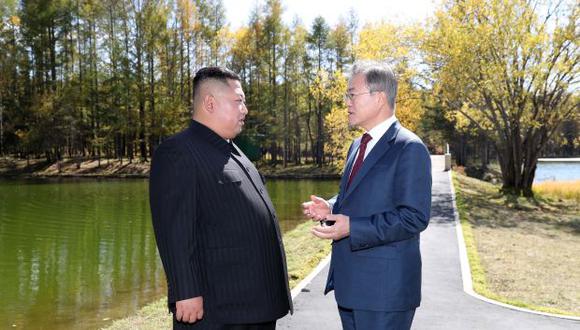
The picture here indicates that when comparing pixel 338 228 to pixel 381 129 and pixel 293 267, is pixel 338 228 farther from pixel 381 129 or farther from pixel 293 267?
pixel 293 267

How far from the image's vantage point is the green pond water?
8734mm

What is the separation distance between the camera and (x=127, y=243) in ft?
47.2

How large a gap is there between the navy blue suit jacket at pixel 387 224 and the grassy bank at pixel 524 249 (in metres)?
4.70

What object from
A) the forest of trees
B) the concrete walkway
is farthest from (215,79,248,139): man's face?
the forest of trees

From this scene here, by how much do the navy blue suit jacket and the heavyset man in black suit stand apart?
0.46 m

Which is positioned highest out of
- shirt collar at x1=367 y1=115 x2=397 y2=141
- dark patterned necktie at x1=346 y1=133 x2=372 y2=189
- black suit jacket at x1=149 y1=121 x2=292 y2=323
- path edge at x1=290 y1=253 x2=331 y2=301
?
shirt collar at x1=367 y1=115 x2=397 y2=141

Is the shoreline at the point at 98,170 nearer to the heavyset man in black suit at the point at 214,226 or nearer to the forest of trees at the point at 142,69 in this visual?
the forest of trees at the point at 142,69

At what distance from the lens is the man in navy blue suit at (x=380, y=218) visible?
291 centimetres

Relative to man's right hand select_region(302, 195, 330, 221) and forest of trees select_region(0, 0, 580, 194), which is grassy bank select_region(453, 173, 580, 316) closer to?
man's right hand select_region(302, 195, 330, 221)

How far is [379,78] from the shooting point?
3.15 m

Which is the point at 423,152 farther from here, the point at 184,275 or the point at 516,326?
the point at 516,326

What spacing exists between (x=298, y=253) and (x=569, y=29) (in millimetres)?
14881

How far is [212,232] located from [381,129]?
3.71 ft

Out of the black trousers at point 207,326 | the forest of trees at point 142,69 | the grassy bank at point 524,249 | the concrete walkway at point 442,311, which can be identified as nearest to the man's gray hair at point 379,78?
the black trousers at point 207,326
